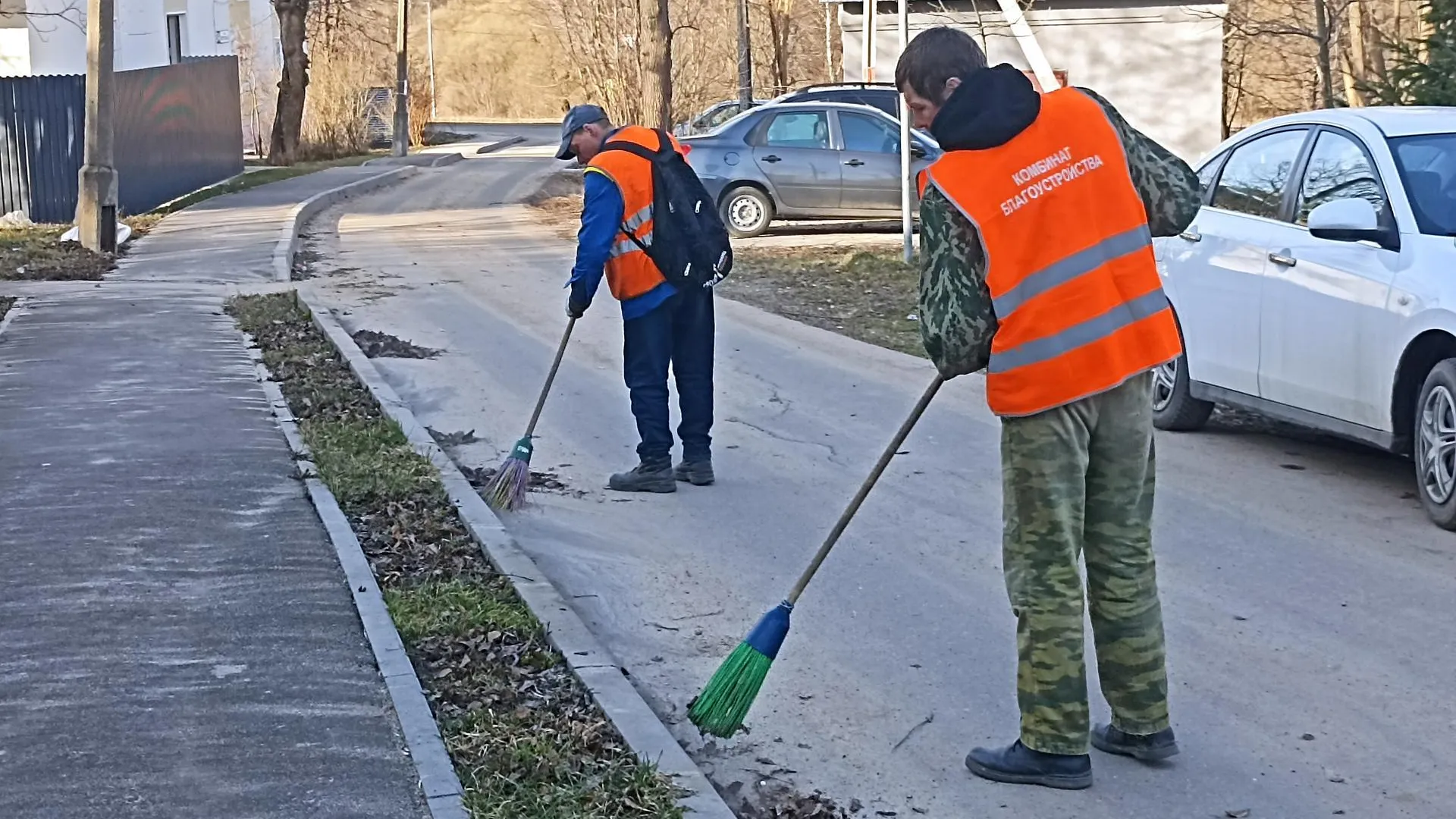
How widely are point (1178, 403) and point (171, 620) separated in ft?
17.4

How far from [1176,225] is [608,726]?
2.05 m

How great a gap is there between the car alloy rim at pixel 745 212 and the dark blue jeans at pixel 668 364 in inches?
492

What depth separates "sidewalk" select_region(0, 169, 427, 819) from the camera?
4.51m

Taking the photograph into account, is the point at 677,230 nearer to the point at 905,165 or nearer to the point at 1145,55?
the point at 905,165

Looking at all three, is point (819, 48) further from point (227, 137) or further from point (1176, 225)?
point (1176, 225)

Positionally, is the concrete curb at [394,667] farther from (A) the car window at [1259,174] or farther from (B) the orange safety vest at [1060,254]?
(A) the car window at [1259,174]

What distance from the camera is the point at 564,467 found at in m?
8.65

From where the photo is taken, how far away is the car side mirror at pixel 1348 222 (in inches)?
284

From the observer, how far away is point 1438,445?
6.97 m

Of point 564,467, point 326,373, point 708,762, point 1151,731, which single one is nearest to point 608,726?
point 708,762

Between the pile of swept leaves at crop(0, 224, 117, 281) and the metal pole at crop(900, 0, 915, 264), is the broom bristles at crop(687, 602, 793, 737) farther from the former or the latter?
the pile of swept leaves at crop(0, 224, 117, 281)

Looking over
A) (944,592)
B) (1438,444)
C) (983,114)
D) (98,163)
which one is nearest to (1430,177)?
(1438,444)

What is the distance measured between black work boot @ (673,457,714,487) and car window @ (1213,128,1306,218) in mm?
2915

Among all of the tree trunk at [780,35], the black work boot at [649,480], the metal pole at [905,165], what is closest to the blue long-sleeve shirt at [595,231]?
the black work boot at [649,480]
